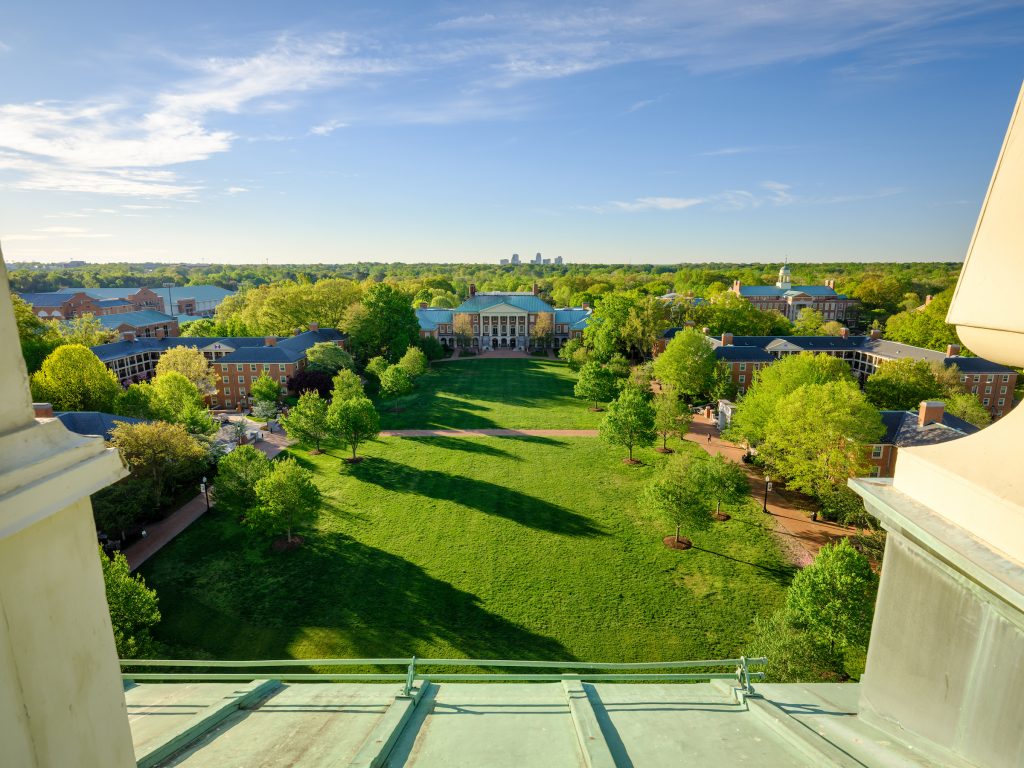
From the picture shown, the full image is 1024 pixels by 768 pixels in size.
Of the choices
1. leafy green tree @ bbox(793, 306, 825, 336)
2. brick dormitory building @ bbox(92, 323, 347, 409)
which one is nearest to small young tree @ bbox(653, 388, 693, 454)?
brick dormitory building @ bbox(92, 323, 347, 409)

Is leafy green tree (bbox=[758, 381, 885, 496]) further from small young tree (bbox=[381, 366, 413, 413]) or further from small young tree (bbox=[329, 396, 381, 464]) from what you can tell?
small young tree (bbox=[381, 366, 413, 413])

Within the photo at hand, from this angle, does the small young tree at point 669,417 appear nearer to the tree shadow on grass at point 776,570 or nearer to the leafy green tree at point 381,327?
the tree shadow on grass at point 776,570

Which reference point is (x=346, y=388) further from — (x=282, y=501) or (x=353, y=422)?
(x=282, y=501)

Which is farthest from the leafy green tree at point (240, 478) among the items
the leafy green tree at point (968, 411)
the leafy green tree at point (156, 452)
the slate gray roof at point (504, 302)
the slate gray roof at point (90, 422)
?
the slate gray roof at point (504, 302)

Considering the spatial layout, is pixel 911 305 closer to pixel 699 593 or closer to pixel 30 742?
pixel 699 593

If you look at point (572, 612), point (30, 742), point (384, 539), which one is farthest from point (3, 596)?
point (384, 539)

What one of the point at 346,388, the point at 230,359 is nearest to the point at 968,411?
the point at 346,388

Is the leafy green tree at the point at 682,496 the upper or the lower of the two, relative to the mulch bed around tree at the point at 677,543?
upper
